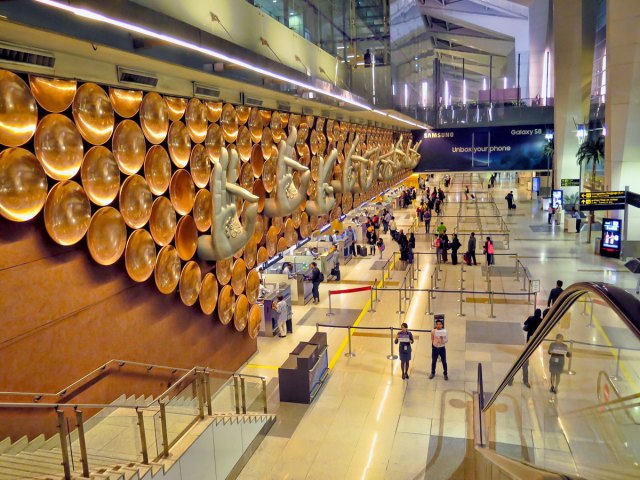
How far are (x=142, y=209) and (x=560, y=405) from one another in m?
5.38

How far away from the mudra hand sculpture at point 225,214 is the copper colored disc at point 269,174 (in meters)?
2.63

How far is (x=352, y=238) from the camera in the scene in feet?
74.1

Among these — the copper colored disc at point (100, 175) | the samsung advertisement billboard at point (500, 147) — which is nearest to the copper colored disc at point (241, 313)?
the copper colored disc at point (100, 175)

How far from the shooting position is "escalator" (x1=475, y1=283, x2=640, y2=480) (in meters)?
3.34

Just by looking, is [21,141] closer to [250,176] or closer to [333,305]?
[250,176]

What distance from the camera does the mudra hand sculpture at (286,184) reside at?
9266 millimetres

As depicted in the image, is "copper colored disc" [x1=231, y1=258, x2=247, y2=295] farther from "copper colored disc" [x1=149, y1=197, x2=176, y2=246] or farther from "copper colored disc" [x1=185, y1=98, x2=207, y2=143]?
"copper colored disc" [x1=185, y1=98, x2=207, y2=143]

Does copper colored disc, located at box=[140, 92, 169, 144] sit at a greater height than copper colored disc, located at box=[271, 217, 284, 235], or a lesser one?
greater

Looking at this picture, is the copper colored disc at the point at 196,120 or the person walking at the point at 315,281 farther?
the person walking at the point at 315,281

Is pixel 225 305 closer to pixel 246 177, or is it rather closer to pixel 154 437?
pixel 246 177

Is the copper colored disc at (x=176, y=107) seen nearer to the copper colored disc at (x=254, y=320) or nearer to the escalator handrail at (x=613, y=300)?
the copper colored disc at (x=254, y=320)

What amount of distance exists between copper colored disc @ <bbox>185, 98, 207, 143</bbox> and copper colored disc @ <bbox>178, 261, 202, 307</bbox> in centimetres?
195

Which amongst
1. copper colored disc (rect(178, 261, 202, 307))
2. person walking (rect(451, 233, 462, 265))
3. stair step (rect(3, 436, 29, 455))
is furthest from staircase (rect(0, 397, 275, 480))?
person walking (rect(451, 233, 462, 265))

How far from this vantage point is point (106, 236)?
21.1 feet
